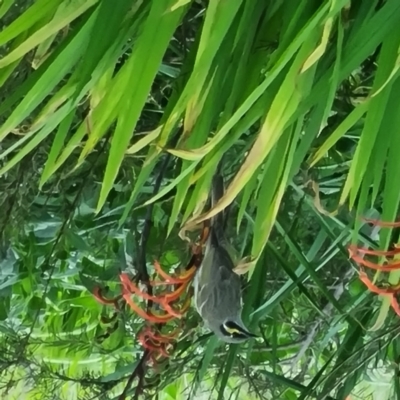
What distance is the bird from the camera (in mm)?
322

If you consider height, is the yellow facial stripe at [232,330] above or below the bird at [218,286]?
below

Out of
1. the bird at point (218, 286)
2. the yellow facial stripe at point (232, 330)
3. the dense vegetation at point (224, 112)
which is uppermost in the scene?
the dense vegetation at point (224, 112)

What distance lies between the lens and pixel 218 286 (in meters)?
0.32

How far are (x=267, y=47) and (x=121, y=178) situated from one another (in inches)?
10.7

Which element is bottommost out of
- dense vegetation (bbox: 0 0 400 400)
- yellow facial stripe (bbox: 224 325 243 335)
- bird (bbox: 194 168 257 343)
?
yellow facial stripe (bbox: 224 325 243 335)

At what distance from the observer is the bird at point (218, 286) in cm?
32

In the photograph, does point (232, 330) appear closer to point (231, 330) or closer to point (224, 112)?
point (231, 330)

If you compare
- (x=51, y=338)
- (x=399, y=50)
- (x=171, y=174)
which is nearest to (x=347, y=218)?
(x=171, y=174)

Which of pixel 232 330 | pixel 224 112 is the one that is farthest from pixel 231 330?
pixel 224 112

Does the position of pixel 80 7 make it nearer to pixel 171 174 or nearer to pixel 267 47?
pixel 267 47

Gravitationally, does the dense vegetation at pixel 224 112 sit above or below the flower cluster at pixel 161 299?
above

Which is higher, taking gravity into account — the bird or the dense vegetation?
the dense vegetation

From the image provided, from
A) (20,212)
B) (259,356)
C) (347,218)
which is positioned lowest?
(259,356)

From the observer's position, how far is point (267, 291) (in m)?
0.62
